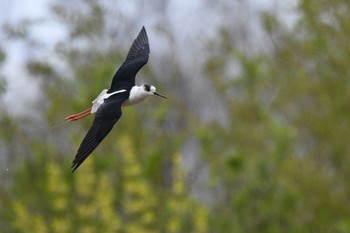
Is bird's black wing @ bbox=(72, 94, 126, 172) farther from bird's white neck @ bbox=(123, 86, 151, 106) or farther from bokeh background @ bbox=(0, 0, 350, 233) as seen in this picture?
bokeh background @ bbox=(0, 0, 350, 233)

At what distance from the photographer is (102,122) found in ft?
27.4

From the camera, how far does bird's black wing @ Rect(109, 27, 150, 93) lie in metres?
9.09

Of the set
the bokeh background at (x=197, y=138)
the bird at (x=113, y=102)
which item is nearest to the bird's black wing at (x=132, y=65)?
the bird at (x=113, y=102)

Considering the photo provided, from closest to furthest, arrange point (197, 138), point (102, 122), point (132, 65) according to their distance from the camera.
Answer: point (102, 122) → point (132, 65) → point (197, 138)

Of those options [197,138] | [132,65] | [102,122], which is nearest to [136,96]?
[102,122]

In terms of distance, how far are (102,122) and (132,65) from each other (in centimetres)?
123

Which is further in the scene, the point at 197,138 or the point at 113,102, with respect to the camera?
the point at 197,138

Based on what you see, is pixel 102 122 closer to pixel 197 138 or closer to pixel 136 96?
pixel 136 96

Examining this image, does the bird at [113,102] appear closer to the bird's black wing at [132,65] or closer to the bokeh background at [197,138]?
the bird's black wing at [132,65]

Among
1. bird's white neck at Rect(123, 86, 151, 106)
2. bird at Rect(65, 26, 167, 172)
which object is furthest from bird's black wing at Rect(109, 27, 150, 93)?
bird's white neck at Rect(123, 86, 151, 106)

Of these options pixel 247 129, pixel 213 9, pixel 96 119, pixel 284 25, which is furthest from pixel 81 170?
pixel 213 9

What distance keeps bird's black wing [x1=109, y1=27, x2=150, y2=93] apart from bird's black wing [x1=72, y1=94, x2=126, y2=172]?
13.1 inches

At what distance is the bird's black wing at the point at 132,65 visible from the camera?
909cm

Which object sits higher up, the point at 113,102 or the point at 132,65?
the point at 132,65
